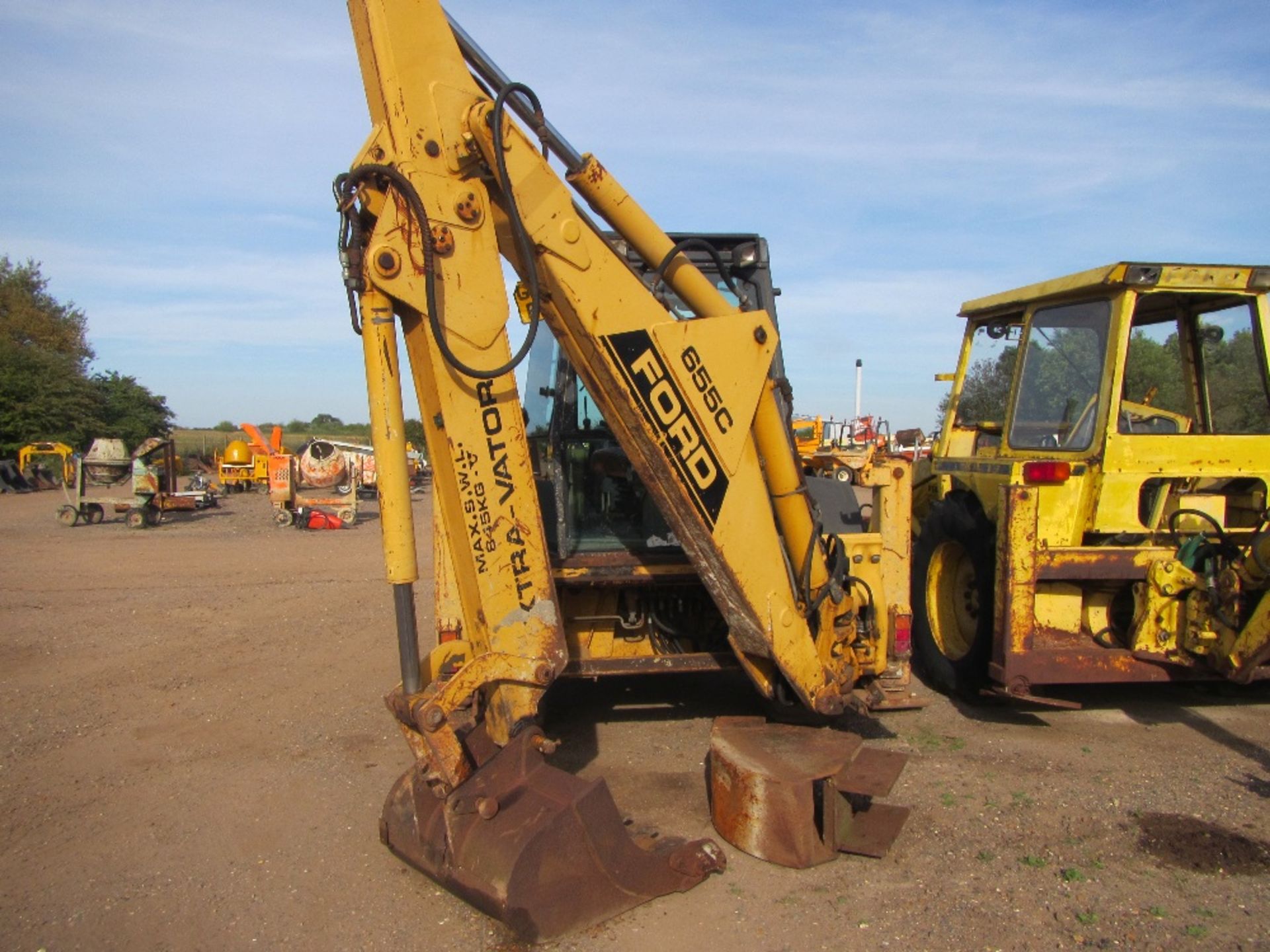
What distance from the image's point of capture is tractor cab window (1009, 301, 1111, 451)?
17.9 feet

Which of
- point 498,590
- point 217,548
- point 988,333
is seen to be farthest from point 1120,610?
point 217,548

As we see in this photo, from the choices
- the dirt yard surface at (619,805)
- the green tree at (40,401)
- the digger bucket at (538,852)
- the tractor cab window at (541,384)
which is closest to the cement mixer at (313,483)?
the dirt yard surface at (619,805)

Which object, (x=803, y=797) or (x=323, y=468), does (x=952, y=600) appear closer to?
(x=803, y=797)

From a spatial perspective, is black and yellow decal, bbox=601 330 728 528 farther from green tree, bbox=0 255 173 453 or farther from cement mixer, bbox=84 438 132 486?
green tree, bbox=0 255 173 453

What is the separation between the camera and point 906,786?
446 cm

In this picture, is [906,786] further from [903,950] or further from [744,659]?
[903,950]

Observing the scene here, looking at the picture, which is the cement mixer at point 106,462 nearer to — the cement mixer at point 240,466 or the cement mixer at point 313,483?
the cement mixer at point 313,483

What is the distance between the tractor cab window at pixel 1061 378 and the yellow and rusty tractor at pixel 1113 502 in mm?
12

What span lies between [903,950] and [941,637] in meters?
3.42

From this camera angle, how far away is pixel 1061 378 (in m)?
5.82

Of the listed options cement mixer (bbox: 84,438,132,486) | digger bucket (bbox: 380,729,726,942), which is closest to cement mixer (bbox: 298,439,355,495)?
cement mixer (bbox: 84,438,132,486)

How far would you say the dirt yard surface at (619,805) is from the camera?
10.6 ft

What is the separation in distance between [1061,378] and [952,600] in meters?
1.60

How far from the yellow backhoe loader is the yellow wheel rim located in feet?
6.31
